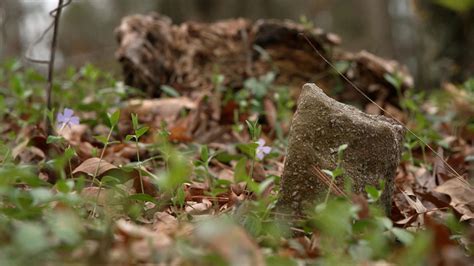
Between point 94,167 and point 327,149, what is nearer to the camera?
point 327,149

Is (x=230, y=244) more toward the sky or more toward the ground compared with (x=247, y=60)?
more toward the sky

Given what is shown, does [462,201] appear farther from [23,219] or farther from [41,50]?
[41,50]

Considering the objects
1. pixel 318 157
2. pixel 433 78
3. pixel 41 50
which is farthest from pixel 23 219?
pixel 41 50

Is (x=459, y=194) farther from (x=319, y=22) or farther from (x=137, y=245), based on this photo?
(x=319, y=22)

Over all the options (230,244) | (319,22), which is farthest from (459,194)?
(319,22)

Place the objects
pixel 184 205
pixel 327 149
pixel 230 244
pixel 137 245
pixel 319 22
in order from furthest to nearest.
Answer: pixel 319 22 → pixel 184 205 → pixel 327 149 → pixel 137 245 → pixel 230 244

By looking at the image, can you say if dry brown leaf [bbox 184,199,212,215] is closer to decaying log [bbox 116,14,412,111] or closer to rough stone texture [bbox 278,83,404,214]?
rough stone texture [bbox 278,83,404,214]

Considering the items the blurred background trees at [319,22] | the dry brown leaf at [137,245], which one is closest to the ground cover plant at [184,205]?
the dry brown leaf at [137,245]
